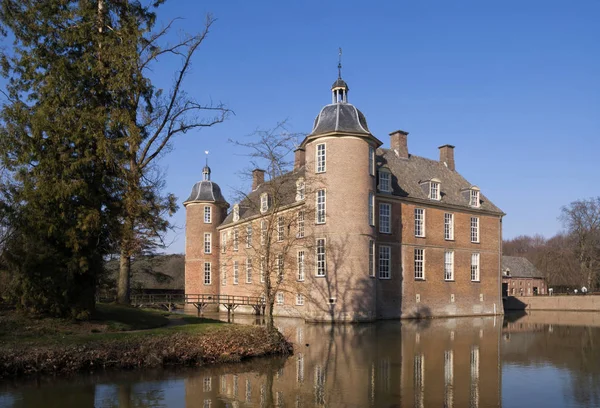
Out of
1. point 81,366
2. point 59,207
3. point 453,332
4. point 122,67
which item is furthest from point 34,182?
point 453,332

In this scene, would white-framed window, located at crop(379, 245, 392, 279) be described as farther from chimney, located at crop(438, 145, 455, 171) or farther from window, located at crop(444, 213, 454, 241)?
chimney, located at crop(438, 145, 455, 171)

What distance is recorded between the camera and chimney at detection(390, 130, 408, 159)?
37.5 metres

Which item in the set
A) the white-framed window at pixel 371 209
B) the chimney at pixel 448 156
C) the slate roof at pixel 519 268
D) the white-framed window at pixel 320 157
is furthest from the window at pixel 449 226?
the slate roof at pixel 519 268

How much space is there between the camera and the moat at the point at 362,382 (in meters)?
10.5

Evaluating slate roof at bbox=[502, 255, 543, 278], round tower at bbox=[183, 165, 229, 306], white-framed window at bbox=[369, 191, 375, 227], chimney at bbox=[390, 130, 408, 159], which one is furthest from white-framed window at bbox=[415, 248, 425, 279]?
slate roof at bbox=[502, 255, 543, 278]

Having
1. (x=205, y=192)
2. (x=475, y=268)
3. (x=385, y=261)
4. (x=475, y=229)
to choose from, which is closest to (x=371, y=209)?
(x=385, y=261)

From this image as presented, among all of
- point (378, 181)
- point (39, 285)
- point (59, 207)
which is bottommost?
point (39, 285)

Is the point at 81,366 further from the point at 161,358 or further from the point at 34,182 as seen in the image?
the point at 34,182

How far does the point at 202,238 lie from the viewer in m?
46.2

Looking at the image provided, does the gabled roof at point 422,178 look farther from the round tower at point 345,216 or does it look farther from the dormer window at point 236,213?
the dormer window at point 236,213

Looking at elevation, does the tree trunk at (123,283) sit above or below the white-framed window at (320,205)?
below

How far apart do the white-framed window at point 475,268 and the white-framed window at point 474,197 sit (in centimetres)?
337

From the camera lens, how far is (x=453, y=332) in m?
24.6

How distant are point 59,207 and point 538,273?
55368 mm
